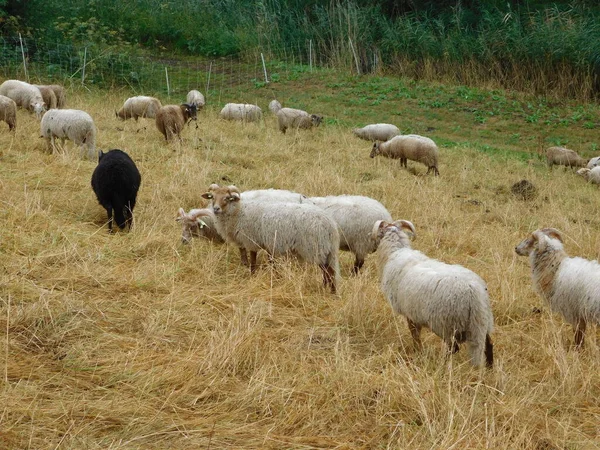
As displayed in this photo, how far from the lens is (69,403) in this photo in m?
3.96

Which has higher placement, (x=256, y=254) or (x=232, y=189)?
(x=232, y=189)

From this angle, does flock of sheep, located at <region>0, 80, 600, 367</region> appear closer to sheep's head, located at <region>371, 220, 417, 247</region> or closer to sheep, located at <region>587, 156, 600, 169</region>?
sheep's head, located at <region>371, 220, 417, 247</region>

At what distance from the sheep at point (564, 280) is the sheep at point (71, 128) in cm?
716

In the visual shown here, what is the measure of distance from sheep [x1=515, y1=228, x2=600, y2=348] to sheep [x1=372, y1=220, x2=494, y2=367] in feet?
3.58

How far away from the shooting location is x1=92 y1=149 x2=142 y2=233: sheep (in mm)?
7918

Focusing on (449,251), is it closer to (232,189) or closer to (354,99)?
(232,189)

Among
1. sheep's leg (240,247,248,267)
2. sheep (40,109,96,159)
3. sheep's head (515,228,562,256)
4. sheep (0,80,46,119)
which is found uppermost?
sheep (0,80,46,119)

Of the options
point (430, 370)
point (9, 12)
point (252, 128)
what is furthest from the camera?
point (9, 12)

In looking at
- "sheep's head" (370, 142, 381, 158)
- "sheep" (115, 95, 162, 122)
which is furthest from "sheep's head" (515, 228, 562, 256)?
"sheep" (115, 95, 162, 122)

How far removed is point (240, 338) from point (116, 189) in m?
3.73

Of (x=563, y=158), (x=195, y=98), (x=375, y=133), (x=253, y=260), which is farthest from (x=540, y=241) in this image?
(x=195, y=98)

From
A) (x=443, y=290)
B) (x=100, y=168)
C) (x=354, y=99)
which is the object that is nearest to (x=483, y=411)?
(x=443, y=290)

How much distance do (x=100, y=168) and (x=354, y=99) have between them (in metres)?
14.0

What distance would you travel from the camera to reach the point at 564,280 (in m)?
5.86
